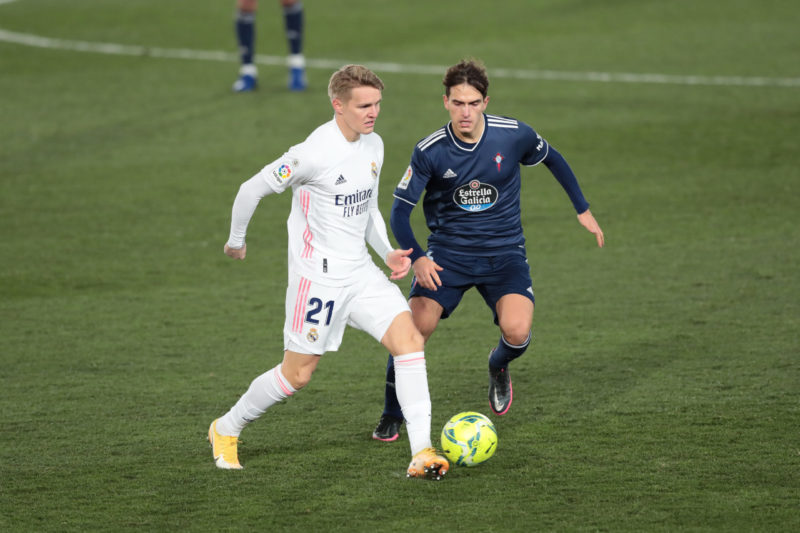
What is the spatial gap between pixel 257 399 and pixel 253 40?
8.83m

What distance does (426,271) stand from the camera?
5043 mm

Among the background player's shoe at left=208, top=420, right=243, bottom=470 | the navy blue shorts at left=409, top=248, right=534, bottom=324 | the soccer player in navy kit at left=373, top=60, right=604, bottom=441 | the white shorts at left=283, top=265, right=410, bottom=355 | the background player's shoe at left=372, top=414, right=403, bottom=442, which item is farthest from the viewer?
the navy blue shorts at left=409, top=248, right=534, bottom=324

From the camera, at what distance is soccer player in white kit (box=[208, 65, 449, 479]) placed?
471 centimetres

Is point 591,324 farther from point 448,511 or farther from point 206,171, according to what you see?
point 206,171

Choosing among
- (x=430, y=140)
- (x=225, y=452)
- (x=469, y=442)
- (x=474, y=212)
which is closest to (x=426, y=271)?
(x=474, y=212)

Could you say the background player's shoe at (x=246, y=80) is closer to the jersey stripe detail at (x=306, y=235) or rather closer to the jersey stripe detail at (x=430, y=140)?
the jersey stripe detail at (x=430, y=140)

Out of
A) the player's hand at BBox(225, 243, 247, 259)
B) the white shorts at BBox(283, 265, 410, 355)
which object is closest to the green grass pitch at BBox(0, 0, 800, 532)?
the white shorts at BBox(283, 265, 410, 355)

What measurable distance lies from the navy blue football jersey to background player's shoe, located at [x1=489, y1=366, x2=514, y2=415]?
65 centimetres

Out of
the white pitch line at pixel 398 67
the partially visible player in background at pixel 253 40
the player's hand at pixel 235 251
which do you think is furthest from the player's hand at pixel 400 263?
the white pitch line at pixel 398 67

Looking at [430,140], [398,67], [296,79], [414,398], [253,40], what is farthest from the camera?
[398,67]

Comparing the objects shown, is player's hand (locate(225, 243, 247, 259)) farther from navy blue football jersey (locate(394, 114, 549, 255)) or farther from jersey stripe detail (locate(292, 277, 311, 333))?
navy blue football jersey (locate(394, 114, 549, 255))

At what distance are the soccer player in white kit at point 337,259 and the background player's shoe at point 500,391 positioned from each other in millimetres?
941

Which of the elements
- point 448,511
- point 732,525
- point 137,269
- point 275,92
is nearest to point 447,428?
point 448,511

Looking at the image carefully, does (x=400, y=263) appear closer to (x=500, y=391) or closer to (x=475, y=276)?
(x=475, y=276)
